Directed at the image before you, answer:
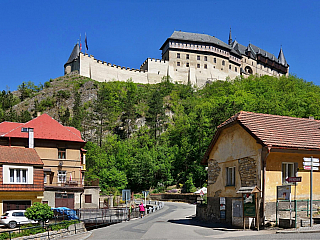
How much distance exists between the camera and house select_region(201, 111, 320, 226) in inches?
734

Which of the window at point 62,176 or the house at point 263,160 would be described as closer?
the house at point 263,160

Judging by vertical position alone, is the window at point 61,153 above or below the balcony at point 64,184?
above

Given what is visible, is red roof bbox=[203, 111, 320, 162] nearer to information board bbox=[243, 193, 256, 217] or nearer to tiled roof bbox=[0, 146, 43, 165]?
information board bbox=[243, 193, 256, 217]

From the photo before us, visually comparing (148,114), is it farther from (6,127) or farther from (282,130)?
(282,130)

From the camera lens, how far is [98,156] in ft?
243

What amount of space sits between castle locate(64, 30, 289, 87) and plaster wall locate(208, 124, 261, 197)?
89.6m

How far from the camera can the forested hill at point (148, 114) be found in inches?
2527

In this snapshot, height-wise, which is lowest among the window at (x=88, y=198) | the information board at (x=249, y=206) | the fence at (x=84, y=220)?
the window at (x=88, y=198)

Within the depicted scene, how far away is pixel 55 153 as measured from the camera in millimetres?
40344

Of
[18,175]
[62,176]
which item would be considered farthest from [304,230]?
[62,176]

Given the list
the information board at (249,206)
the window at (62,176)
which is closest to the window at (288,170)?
the information board at (249,206)

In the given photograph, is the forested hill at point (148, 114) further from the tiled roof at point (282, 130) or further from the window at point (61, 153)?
the tiled roof at point (282, 130)

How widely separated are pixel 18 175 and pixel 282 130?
69.3 feet

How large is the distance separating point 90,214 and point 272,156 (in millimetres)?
15152
